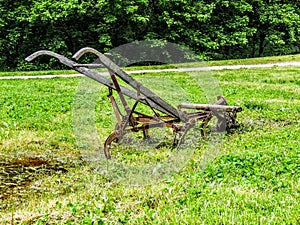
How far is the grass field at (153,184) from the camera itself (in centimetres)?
435

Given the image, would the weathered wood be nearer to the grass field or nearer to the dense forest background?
the grass field

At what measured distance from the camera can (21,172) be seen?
625 cm

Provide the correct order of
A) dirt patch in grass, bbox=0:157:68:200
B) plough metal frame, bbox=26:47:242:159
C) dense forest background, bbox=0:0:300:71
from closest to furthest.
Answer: dirt patch in grass, bbox=0:157:68:200, plough metal frame, bbox=26:47:242:159, dense forest background, bbox=0:0:300:71

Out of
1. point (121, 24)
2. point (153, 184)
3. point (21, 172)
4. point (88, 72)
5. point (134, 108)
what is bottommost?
point (121, 24)

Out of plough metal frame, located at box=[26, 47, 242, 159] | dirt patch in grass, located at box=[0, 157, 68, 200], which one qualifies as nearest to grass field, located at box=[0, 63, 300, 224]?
dirt patch in grass, located at box=[0, 157, 68, 200]

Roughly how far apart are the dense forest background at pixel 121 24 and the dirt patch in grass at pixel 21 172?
68.8ft

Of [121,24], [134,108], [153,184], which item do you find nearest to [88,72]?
[134,108]

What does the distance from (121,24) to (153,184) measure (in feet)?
81.7

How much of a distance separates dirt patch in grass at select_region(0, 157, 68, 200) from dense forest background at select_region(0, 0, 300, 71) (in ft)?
68.8

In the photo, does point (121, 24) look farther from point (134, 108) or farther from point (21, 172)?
point (21, 172)

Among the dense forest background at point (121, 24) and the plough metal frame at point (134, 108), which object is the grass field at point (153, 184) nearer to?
the plough metal frame at point (134, 108)

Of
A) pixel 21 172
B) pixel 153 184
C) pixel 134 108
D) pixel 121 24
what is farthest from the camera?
pixel 121 24

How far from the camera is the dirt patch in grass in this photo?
5539 millimetres

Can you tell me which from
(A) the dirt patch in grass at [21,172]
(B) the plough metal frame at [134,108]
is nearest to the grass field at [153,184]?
(A) the dirt patch in grass at [21,172]
